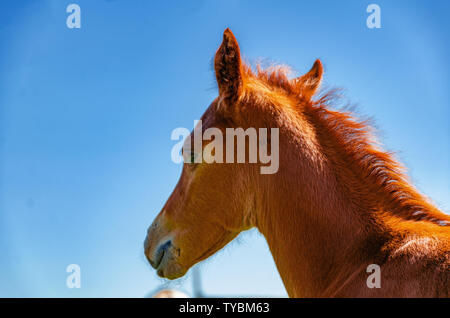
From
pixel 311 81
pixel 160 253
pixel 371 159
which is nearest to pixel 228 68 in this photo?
pixel 311 81

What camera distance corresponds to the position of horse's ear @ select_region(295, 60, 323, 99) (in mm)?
3510

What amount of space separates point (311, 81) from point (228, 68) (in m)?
0.90

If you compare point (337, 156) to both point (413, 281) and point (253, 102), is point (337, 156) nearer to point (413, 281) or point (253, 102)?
point (253, 102)

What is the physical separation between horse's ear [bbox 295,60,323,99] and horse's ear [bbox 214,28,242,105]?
0.60m

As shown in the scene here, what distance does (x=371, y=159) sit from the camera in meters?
3.05

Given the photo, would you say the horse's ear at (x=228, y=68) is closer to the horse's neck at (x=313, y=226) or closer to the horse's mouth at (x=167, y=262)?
the horse's neck at (x=313, y=226)

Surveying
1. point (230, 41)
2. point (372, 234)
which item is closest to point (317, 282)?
point (372, 234)

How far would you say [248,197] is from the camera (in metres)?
3.24

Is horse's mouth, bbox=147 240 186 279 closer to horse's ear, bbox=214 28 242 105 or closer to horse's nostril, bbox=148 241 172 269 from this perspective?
horse's nostril, bbox=148 241 172 269

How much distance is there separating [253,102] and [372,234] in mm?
1287

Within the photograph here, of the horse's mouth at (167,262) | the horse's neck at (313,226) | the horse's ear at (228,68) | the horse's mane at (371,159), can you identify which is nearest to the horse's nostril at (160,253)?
the horse's mouth at (167,262)

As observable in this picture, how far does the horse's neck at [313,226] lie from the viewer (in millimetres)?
2779

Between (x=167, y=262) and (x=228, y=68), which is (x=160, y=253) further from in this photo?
(x=228, y=68)

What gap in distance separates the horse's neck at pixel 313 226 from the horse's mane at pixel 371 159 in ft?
0.64
